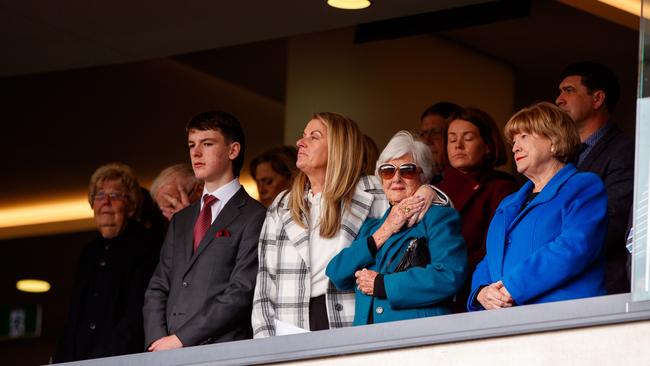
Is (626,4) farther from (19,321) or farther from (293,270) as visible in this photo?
(19,321)

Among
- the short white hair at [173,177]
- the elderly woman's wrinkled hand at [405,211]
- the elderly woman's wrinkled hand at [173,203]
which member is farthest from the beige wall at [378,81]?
the elderly woman's wrinkled hand at [405,211]

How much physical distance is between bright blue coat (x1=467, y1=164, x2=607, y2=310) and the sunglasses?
48 centimetres

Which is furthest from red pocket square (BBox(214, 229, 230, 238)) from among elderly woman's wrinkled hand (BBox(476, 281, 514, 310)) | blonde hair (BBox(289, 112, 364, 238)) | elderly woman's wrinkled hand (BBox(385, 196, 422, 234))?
elderly woman's wrinkled hand (BBox(476, 281, 514, 310))

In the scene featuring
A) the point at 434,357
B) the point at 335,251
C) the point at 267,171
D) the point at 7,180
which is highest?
the point at 7,180

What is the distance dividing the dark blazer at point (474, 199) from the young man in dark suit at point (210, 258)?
3.00 ft

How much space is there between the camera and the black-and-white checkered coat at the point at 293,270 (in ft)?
19.2

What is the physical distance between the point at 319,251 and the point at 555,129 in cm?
125

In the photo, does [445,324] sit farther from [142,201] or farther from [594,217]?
[142,201]

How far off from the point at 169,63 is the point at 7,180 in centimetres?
304

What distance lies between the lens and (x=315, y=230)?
239 inches

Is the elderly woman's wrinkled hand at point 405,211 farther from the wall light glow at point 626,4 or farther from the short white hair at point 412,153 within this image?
the wall light glow at point 626,4

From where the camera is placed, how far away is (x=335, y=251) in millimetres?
5980

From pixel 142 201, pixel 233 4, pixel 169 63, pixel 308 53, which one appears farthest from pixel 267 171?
pixel 169 63

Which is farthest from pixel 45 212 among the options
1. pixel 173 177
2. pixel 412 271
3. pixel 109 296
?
pixel 412 271
